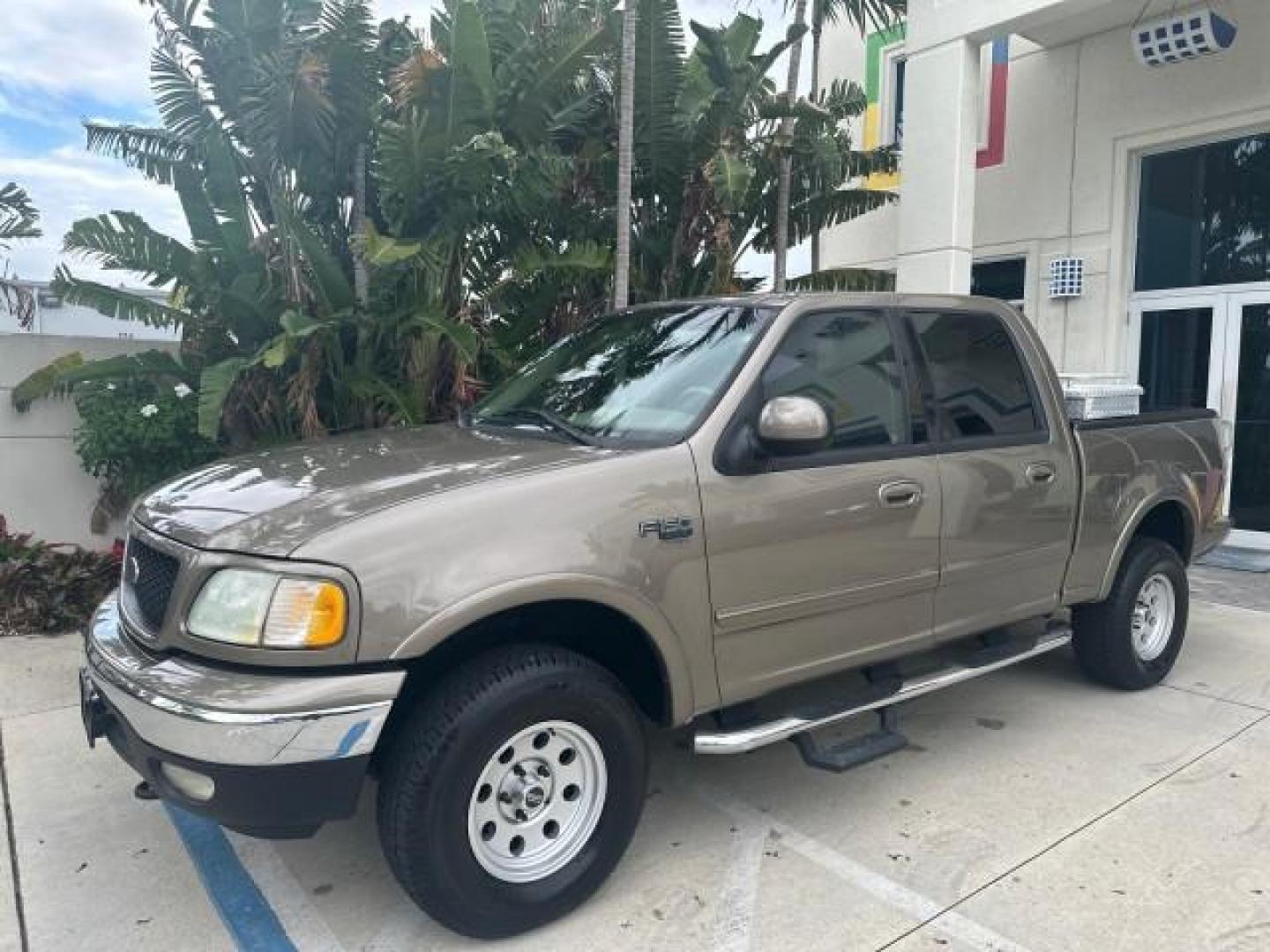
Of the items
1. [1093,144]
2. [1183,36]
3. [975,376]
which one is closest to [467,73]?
[975,376]

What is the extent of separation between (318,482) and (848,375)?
1.99 metres

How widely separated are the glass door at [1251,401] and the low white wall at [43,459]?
360 inches

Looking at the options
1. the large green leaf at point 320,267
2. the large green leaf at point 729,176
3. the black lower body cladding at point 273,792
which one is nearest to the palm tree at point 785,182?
the large green leaf at point 729,176

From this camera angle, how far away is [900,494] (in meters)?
3.66

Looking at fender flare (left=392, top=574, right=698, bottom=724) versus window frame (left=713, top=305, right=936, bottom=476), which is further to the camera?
window frame (left=713, top=305, right=936, bottom=476)

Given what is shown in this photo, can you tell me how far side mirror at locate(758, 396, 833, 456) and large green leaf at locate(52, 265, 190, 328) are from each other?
201 inches

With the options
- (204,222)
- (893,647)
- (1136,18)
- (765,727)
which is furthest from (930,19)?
(765,727)

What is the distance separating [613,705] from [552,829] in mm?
436

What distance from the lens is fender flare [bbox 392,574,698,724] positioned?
265 cm

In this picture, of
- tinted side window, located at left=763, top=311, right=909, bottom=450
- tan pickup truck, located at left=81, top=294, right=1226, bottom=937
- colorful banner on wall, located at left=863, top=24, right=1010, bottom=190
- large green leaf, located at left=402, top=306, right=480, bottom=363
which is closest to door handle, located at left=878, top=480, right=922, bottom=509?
tan pickup truck, located at left=81, top=294, right=1226, bottom=937

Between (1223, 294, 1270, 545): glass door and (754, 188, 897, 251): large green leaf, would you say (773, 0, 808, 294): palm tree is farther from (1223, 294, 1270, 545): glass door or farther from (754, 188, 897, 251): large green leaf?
(1223, 294, 1270, 545): glass door

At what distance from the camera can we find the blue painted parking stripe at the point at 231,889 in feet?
9.80

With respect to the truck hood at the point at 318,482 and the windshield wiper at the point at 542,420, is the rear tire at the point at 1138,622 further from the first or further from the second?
the truck hood at the point at 318,482

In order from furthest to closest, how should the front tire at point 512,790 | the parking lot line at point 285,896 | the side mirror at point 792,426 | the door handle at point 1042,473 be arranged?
the door handle at point 1042,473, the side mirror at point 792,426, the parking lot line at point 285,896, the front tire at point 512,790
